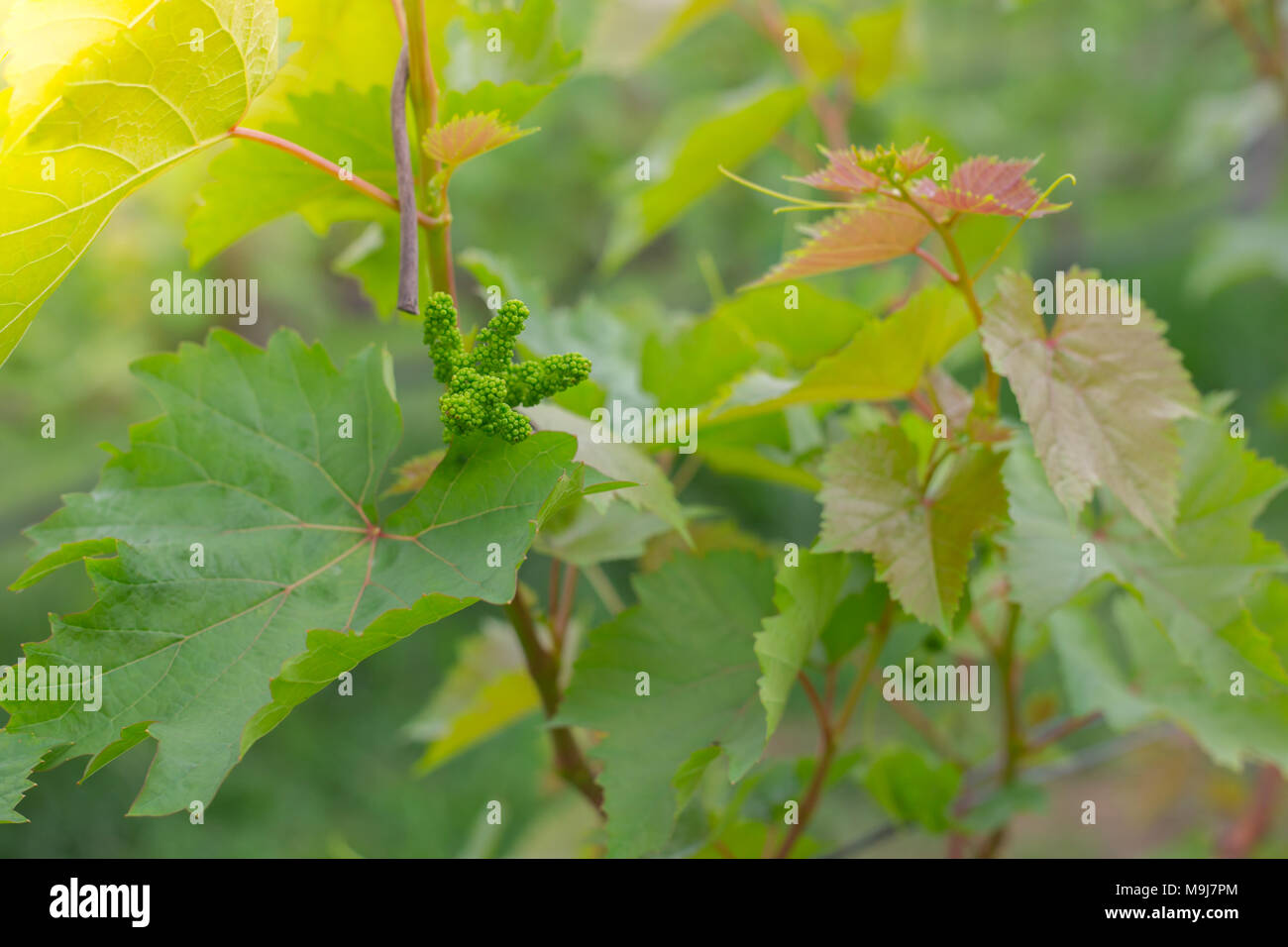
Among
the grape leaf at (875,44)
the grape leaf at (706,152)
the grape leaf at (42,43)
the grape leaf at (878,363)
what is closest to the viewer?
the grape leaf at (42,43)

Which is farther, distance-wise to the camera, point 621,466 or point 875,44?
point 875,44

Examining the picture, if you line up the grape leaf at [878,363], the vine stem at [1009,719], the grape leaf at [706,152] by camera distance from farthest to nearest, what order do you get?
the grape leaf at [706,152], the vine stem at [1009,719], the grape leaf at [878,363]

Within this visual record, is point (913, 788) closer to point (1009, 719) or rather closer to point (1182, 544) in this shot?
point (1009, 719)

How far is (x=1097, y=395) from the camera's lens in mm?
439

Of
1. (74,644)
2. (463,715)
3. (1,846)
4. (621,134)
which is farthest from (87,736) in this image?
(621,134)

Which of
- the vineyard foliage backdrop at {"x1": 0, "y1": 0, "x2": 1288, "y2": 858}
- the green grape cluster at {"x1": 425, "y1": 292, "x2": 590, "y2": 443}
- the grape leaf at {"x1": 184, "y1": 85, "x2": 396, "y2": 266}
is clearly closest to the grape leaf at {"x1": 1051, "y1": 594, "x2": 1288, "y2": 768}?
the vineyard foliage backdrop at {"x1": 0, "y1": 0, "x2": 1288, "y2": 858}

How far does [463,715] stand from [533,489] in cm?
31

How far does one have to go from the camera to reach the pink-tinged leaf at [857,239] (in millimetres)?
419

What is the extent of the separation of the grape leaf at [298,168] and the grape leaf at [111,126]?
0.22 feet

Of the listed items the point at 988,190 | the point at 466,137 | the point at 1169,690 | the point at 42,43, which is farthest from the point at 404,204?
the point at 1169,690

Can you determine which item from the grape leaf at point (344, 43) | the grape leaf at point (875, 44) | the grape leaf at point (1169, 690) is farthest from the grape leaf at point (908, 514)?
the grape leaf at point (875, 44)

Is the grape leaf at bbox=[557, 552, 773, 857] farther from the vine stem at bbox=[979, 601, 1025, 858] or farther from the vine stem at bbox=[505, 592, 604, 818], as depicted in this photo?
the vine stem at bbox=[979, 601, 1025, 858]

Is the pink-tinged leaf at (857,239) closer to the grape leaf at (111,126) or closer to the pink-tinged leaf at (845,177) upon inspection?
the pink-tinged leaf at (845,177)

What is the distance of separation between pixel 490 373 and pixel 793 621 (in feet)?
0.61
